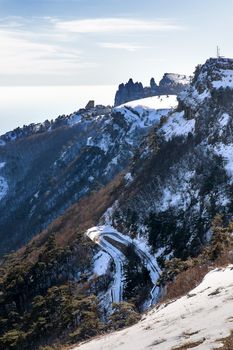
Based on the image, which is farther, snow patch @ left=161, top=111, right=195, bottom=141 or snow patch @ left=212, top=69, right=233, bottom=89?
snow patch @ left=161, top=111, right=195, bottom=141

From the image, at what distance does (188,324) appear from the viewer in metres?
18.8

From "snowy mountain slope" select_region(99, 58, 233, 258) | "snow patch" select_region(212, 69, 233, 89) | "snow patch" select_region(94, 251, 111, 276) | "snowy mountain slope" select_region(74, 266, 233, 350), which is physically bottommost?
"snow patch" select_region(94, 251, 111, 276)

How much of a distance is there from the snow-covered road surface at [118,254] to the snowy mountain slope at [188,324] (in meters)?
20.7

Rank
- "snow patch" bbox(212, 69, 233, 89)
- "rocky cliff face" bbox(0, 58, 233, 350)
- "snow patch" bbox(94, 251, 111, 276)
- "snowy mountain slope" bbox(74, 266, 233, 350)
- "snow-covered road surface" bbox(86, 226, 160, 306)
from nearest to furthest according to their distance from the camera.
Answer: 1. "snowy mountain slope" bbox(74, 266, 233, 350)
2. "rocky cliff face" bbox(0, 58, 233, 350)
3. "snow-covered road surface" bbox(86, 226, 160, 306)
4. "snow patch" bbox(94, 251, 111, 276)
5. "snow patch" bbox(212, 69, 233, 89)

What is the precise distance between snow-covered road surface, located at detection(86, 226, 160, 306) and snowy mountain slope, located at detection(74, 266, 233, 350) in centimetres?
2068

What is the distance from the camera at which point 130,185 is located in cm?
8581

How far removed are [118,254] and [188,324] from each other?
4329 cm

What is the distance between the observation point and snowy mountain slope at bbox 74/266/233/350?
1684 centimetres

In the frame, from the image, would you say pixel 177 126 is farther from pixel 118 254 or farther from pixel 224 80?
pixel 118 254

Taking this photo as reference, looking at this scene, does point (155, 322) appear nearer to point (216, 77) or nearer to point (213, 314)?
point (213, 314)

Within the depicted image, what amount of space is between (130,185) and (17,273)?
26809 millimetres

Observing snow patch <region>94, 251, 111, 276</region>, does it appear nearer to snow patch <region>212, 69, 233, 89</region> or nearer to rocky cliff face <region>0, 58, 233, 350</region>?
rocky cliff face <region>0, 58, 233, 350</region>

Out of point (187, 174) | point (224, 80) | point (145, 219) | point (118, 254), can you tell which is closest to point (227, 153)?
point (187, 174)

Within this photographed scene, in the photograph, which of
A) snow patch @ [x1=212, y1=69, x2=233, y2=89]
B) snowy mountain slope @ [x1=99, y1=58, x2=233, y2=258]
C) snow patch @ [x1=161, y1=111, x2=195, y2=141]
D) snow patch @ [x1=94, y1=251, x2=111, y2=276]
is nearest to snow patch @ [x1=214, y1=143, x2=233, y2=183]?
snowy mountain slope @ [x1=99, y1=58, x2=233, y2=258]
